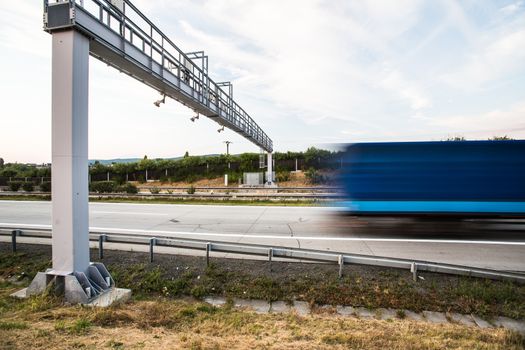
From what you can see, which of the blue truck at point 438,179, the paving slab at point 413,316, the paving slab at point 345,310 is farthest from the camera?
the blue truck at point 438,179

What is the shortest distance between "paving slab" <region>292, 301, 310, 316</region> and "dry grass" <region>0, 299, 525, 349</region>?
9.5 inches

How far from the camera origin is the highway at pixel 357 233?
25.7 ft

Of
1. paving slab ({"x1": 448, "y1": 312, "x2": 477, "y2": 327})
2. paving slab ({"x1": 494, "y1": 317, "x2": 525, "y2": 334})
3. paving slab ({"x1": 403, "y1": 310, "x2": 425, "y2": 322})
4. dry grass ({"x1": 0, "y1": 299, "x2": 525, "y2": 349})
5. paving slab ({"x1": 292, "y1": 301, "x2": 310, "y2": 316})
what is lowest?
paving slab ({"x1": 494, "y1": 317, "x2": 525, "y2": 334})

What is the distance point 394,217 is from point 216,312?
267 inches

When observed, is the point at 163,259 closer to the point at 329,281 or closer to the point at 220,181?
the point at 329,281

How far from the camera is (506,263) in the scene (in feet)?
23.0

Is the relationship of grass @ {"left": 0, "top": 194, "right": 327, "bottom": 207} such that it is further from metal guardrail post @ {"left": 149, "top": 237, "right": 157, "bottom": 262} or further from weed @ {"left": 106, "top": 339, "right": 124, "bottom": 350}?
weed @ {"left": 106, "top": 339, "right": 124, "bottom": 350}

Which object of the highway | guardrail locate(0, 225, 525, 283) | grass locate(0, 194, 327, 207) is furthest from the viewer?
grass locate(0, 194, 327, 207)

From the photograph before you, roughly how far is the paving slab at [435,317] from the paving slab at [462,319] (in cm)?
11

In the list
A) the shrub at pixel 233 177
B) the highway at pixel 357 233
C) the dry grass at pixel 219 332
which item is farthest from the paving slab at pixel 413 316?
the shrub at pixel 233 177

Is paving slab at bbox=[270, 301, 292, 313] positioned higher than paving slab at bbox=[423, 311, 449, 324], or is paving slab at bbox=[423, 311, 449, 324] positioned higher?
paving slab at bbox=[270, 301, 292, 313]

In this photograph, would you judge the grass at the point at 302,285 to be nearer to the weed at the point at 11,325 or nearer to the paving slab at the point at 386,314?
the paving slab at the point at 386,314

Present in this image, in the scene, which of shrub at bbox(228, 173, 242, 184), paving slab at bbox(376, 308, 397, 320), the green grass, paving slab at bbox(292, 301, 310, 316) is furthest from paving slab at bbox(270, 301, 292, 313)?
shrub at bbox(228, 173, 242, 184)

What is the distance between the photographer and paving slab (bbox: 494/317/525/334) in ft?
13.7
